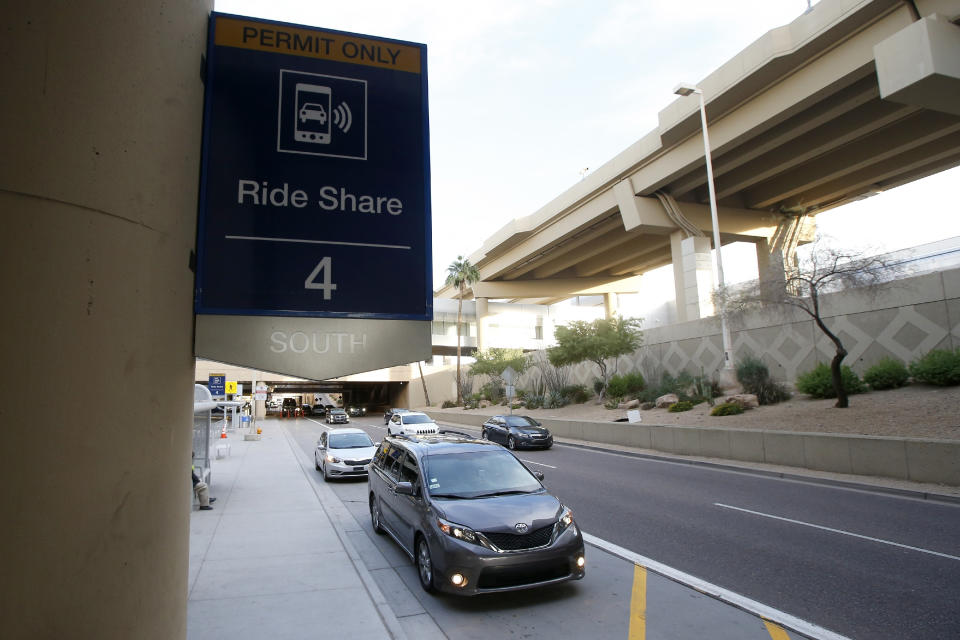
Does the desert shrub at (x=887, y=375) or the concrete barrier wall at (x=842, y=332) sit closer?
the desert shrub at (x=887, y=375)

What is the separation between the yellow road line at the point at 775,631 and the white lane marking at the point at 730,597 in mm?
97

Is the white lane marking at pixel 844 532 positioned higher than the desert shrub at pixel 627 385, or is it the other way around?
the desert shrub at pixel 627 385

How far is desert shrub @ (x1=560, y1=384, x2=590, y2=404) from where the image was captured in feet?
129

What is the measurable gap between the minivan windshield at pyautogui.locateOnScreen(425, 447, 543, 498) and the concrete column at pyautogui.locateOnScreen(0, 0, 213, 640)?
4.89 m

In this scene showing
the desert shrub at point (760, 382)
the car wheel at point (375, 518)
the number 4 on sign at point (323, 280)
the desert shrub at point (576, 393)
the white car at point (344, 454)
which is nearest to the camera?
the number 4 on sign at point (323, 280)

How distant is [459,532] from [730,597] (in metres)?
3.09

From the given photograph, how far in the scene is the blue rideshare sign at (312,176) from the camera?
313 centimetres

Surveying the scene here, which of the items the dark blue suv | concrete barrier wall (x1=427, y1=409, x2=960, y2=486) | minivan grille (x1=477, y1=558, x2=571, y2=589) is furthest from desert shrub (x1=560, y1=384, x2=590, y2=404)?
minivan grille (x1=477, y1=558, x2=571, y2=589)

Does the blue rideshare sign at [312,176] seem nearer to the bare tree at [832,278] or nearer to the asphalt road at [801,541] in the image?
the asphalt road at [801,541]

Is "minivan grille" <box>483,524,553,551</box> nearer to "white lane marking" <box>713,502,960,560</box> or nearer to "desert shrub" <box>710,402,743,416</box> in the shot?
"white lane marking" <box>713,502,960,560</box>

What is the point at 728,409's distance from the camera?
2267 centimetres

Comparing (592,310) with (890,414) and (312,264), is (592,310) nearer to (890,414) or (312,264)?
(890,414)

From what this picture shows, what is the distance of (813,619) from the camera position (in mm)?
5809

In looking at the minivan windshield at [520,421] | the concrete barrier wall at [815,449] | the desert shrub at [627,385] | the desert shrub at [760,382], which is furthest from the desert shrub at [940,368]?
the desert shrub at [627,385]
